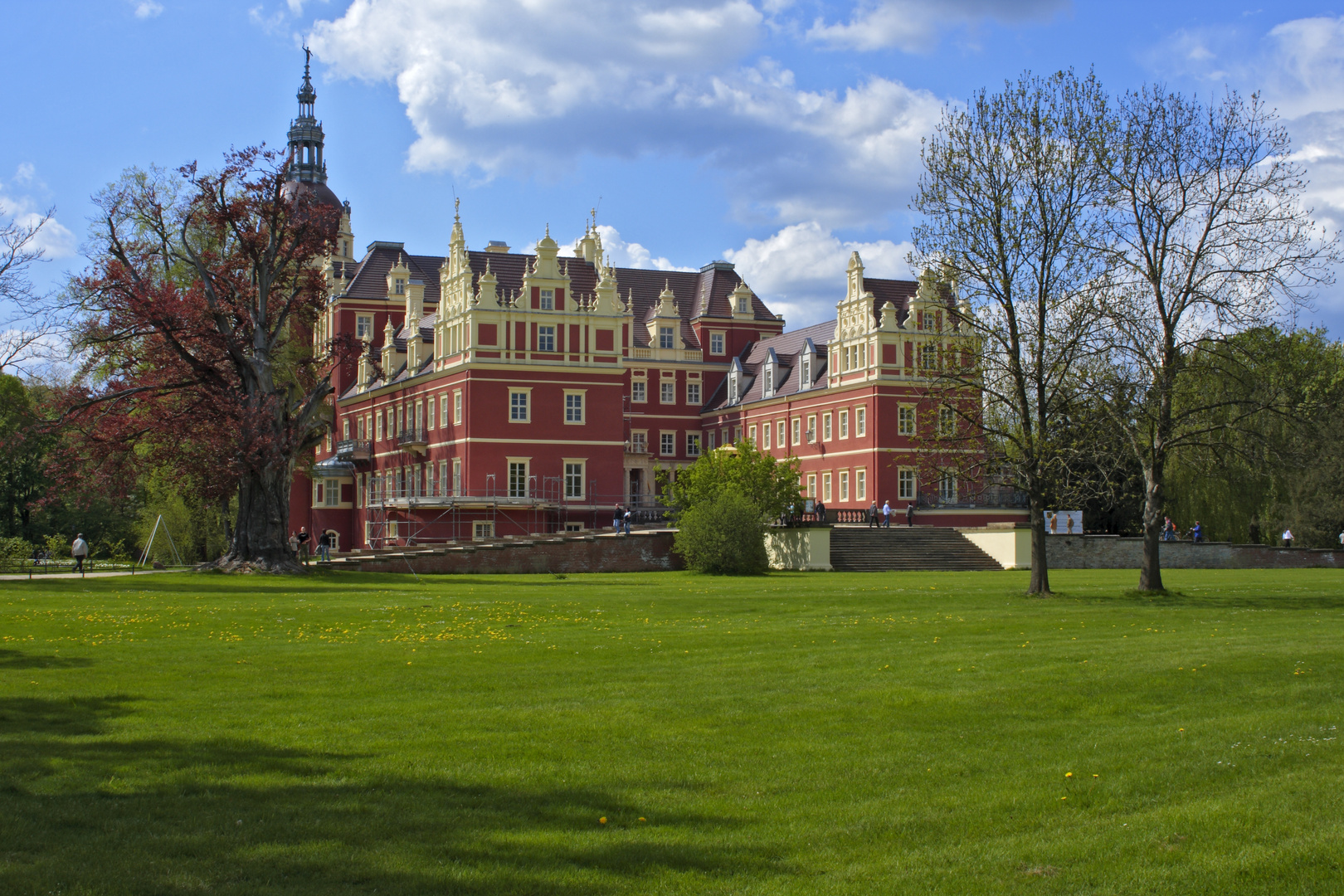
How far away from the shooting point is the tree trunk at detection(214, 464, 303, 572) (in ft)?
121

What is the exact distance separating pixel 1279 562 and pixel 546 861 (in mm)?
53756

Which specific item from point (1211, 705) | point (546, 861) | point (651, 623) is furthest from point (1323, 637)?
point (546, 861)

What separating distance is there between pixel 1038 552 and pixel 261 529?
23.5 m

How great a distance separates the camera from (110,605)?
864 inches

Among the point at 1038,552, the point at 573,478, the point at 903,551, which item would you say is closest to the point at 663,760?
the point at 1038,552

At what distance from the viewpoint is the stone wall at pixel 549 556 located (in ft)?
148

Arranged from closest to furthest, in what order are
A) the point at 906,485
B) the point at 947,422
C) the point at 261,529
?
the point at 947,422, the point at 261,529, the point at 906,485

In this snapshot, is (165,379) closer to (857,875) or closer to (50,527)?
(50,527)

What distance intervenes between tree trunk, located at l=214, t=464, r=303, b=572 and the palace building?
1251 cm

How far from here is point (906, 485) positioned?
62.3 metres

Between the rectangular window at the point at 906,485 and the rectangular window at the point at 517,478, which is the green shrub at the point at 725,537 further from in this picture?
the rectangular window at the point at 906,485

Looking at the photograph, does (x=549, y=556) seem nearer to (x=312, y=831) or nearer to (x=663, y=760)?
(x=663, y=760)

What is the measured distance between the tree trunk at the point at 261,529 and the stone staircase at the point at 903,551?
2069 centimetres

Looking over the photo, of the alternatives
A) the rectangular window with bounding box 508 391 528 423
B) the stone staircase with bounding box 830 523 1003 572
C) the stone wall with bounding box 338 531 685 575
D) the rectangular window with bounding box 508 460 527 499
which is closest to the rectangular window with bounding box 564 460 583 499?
the rectangular window with bounding box 508 460 527 499
